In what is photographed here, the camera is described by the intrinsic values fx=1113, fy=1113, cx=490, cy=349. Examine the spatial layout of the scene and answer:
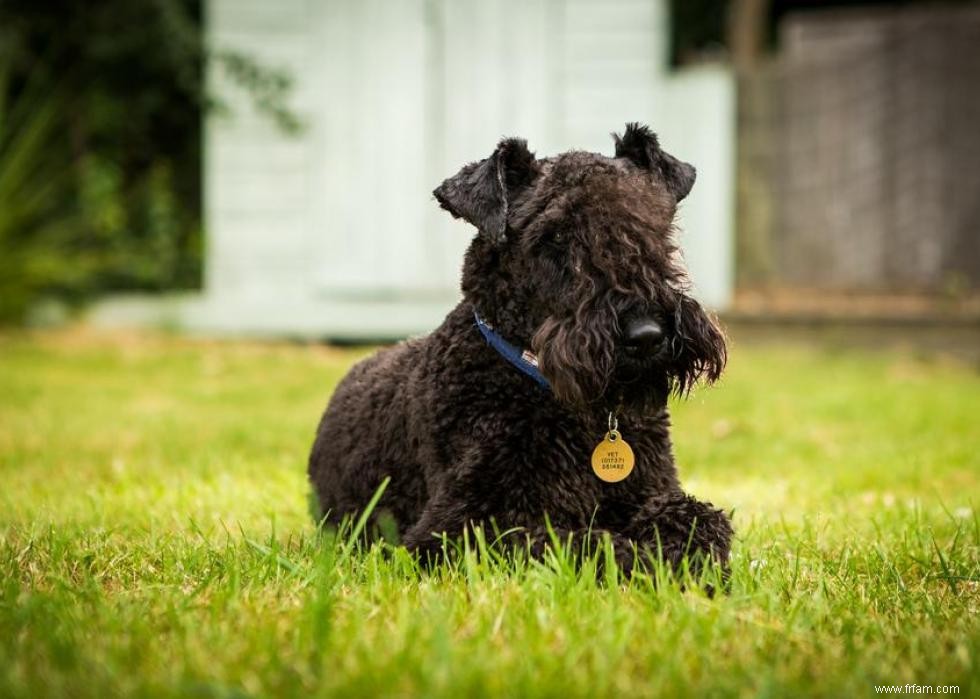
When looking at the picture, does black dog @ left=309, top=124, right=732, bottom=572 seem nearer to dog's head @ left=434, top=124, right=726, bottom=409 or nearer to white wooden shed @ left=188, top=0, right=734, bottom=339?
dog's head @ left=434, top=124, right=726, bottom=409

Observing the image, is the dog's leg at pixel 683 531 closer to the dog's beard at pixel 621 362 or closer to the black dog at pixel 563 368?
the black dog at pixel 563 368

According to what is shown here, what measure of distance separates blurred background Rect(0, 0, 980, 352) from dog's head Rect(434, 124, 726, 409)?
7.00 meters

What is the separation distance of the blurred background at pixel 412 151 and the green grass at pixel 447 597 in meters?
5.12

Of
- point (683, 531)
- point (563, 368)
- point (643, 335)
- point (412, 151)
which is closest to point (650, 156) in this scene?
point (643, 335)

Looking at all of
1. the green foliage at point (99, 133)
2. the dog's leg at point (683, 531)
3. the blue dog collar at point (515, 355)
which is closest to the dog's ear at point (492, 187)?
the blue dog collar at point (515, 355)

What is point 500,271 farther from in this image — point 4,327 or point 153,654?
point 4,327

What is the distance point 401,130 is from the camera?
414 inches

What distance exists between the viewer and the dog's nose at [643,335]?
2.80 meters

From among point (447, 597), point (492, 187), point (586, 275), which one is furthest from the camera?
point (492, 187)

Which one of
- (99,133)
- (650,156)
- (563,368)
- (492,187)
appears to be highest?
(99,133)

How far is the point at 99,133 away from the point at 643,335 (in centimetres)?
1082

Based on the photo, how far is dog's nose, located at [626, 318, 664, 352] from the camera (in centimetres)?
280

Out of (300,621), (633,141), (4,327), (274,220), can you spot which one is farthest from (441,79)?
(300,621)

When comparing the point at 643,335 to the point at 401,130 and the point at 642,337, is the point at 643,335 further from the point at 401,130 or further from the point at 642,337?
the point at 401,130
